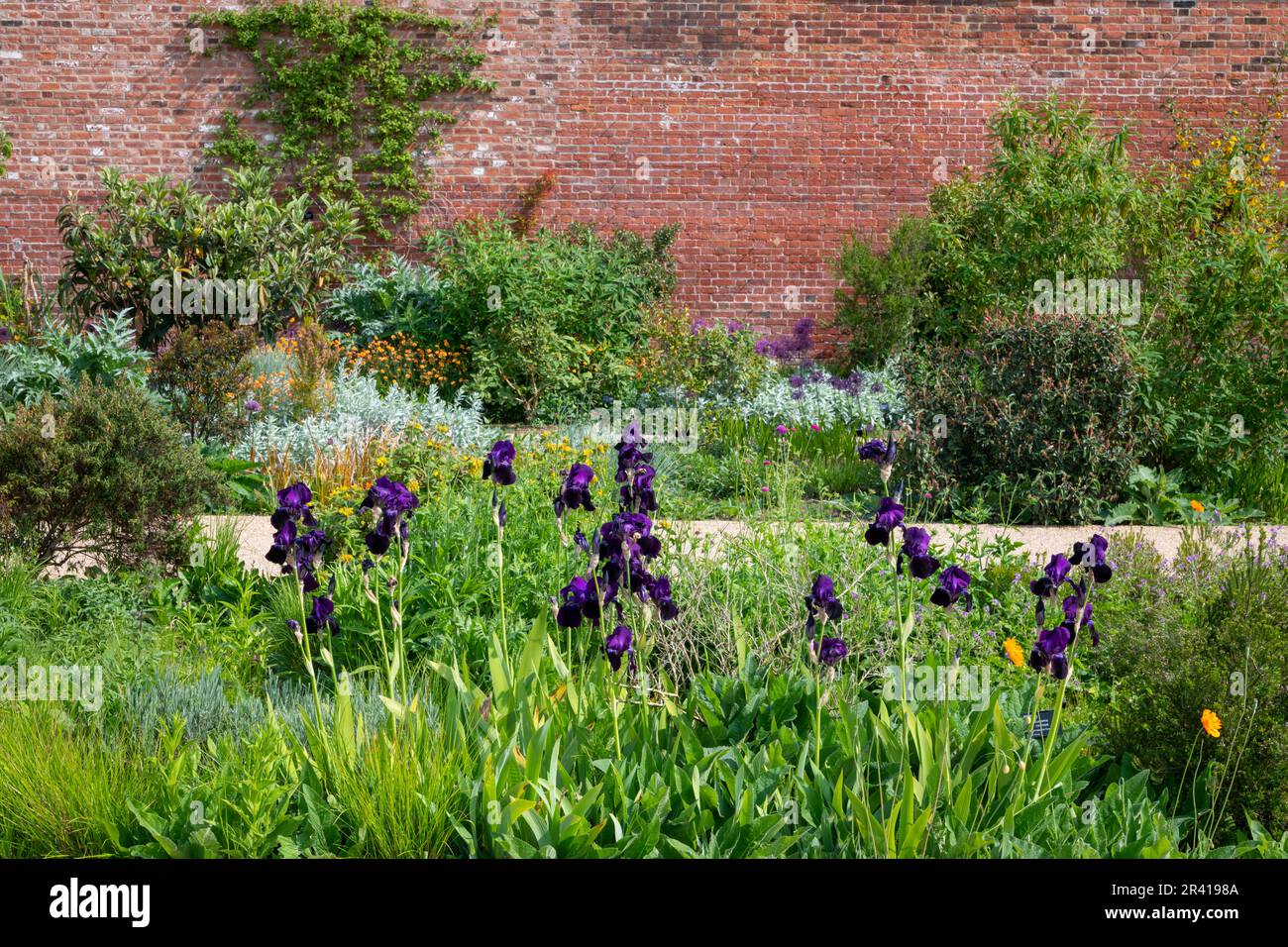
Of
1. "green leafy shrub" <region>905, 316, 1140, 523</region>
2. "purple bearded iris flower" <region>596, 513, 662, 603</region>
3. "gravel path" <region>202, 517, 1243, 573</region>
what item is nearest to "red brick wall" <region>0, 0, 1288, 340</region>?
"green leafy shrub" <region>905, 316, 1140, 523</region>

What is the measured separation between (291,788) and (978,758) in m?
1.71

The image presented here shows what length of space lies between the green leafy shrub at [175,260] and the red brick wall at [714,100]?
1674 mm

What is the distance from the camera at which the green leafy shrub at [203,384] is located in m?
8.16

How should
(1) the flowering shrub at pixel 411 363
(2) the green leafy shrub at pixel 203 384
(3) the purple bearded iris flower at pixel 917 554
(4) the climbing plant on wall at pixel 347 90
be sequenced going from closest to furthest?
(3) the purple bearded iris flower at pixel 917 554, (2) the green leafy shrub at pixel 203 384, (1) the flowering shrub at pixel 411 363, (4) the climbing plant on wall at pixel 347 90

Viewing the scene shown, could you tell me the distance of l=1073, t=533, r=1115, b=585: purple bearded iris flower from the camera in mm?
2557

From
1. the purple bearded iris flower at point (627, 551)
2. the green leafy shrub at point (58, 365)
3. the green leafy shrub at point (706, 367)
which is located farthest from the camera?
the green leafy shrub at point (706, 367)

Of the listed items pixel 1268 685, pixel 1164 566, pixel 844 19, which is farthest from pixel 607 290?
pixel 1268 685

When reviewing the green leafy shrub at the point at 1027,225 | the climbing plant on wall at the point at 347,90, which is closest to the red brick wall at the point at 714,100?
the climbing plant on wall at the point at 347,90

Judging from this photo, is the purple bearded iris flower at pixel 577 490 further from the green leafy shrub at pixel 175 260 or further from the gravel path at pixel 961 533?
the green leafy shrub at pixel 175 260

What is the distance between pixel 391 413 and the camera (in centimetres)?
802

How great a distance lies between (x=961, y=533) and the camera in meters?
6.04

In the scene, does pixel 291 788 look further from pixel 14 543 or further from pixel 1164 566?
pixel 1164 566

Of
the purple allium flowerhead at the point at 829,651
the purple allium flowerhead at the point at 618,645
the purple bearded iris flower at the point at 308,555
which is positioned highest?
the purple bearded iris flower at the point at 308,555

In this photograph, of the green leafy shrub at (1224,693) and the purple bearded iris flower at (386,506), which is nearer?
the purple bearded iris flower at (386,506)
